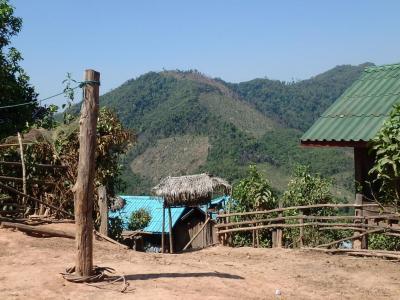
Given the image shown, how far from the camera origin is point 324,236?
11.1 m

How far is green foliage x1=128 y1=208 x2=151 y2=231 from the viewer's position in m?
19.0

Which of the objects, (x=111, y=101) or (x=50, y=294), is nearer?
(x=50, y=294)

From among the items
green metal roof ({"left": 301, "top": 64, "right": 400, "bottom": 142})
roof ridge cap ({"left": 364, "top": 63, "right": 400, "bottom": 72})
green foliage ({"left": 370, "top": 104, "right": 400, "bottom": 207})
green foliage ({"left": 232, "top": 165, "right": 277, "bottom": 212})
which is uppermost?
roof ridge cap ({"left": 364, "top": 63, "right": 400, "bottom": 72})

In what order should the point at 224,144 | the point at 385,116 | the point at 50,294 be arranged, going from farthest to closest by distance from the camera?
the point at 224,144 → the point at 385,116 → the point at 50,294

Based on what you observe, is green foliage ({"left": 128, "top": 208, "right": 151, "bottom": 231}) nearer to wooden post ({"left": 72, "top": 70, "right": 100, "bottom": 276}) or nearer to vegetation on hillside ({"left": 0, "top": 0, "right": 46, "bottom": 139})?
vegetation on hillside ({"left": 0, "top": 0, "right": 46, "bottom": 139})

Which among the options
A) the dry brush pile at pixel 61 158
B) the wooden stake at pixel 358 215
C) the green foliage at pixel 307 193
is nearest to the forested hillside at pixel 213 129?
the green foliage at pixel 307 193

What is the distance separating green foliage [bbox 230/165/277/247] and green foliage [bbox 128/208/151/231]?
6592 millimetres

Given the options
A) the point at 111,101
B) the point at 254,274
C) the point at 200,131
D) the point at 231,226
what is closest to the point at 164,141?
the point at 200,131

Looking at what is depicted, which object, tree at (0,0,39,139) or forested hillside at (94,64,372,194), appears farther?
forested hillside at (94,64,372,194)

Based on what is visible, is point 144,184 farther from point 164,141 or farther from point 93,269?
point 93,269

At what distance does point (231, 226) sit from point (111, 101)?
8195cm

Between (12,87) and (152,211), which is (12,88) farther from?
(152,211)

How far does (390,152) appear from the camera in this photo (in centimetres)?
790

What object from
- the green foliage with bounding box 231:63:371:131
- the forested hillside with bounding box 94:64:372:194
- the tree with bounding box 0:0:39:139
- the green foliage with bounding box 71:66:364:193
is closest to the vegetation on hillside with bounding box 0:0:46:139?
the tree with bounding box 0:0:39:139
